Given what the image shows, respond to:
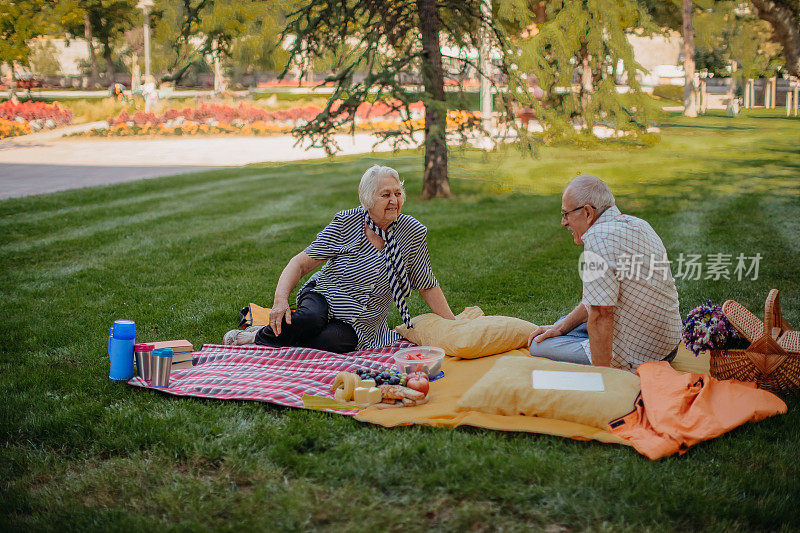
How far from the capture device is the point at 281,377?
433cm

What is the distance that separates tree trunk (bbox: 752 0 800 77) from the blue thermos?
27.5ft

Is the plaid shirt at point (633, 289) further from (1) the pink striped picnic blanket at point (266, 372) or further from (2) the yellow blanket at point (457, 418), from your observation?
(1) the pink striped picnic blanket at point (266, 372)

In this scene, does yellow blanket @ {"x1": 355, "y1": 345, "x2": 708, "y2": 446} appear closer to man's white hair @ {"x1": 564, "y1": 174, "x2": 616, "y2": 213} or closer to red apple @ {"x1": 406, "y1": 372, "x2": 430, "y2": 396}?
red apple @ {"x1": 406, "y1": 372, "x2": 430, "y2": 396}

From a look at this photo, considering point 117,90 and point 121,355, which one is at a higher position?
point 117,90

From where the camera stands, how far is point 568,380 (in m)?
3.76

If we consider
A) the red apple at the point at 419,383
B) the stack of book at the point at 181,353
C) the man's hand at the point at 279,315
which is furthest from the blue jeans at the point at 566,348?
the stack of book at the point at 181,353

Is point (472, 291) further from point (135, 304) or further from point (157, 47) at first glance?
point (157, 47)

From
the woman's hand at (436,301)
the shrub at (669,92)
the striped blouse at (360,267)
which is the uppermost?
the shrub at (669,92)

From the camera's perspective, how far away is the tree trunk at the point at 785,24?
359 inches

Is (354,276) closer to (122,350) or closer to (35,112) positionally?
(122,350)

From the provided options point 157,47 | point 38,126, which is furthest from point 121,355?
point 157,47

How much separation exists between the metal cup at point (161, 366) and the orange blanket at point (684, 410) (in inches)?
95.8

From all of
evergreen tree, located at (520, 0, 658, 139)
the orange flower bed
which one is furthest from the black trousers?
the orange flower bed

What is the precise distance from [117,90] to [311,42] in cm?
1895
